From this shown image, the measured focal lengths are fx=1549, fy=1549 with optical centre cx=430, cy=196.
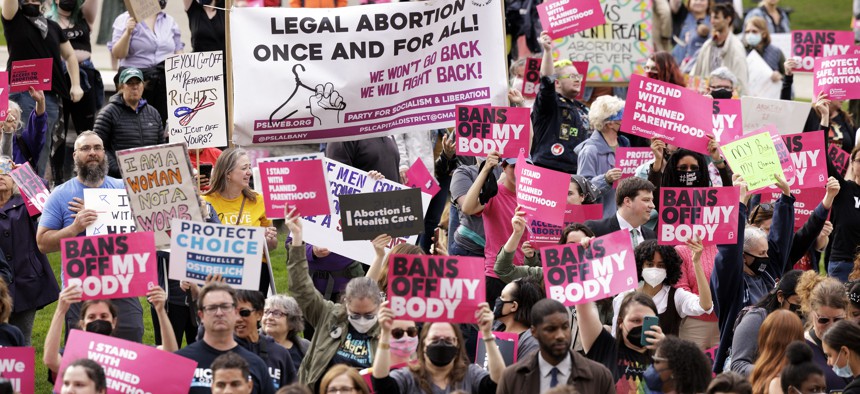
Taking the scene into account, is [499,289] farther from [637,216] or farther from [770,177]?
[770,177]

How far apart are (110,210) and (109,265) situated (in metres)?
1.76

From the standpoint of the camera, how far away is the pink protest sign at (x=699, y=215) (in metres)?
11.1

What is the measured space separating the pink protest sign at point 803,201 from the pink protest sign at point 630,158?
108 cm

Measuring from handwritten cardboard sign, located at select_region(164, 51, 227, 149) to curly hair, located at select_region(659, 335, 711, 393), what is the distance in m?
6.35

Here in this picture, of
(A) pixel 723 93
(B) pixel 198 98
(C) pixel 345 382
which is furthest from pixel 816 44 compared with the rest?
(C) pixel 345 382

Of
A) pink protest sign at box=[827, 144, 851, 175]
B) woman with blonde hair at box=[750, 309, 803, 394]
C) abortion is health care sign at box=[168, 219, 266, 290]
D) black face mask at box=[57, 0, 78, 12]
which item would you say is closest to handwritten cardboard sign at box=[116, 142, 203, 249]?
abortion is health care sign at box=[168, 219, 266, 290]

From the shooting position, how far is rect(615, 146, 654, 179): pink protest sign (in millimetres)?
13375

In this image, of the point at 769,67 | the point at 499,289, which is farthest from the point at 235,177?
the point at 769,67

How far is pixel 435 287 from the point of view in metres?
9.53

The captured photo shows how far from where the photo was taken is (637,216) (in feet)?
38.3

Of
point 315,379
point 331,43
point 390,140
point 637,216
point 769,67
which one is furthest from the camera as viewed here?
point 769,67

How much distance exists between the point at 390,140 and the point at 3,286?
4.51 m

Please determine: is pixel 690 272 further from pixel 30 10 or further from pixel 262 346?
pixel 30 10

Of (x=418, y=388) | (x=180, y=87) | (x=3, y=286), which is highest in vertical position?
(x=180, y=87)
